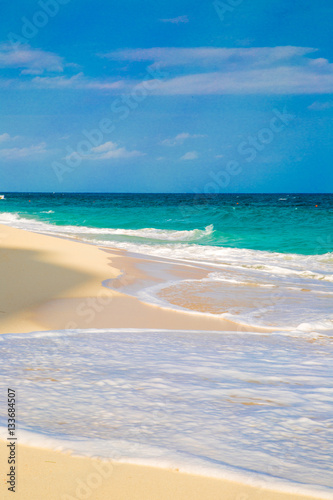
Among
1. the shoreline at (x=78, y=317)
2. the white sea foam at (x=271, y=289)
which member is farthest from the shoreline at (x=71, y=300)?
the white sea foam at (x=271, y=289)

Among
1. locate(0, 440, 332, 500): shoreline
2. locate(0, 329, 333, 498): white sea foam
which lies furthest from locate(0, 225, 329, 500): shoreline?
locate(0, 329, 333, 498): white sea foam

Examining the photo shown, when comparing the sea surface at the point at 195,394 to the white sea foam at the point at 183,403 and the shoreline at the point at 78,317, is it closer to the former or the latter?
the white sea foam at the point at 183,403

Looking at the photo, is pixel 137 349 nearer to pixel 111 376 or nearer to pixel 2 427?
pixel 111 376

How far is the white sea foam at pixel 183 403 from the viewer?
101 inches

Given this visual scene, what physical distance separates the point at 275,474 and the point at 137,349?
Result: 2.67 metres

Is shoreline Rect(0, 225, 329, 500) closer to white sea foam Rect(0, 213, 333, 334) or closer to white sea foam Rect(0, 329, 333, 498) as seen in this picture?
white sea foam Rect(0, 329, 333, 498)

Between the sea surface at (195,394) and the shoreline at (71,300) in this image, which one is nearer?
the sea surface at (195,394)

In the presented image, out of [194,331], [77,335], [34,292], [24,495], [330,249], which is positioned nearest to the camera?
[24,495]

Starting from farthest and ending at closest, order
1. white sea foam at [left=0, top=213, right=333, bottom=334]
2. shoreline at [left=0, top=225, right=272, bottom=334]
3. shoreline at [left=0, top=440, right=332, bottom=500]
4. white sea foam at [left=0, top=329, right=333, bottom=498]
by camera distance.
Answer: white sea foam at [left=0, top=213, right=333, bottom=334] < shoreline at [left=0, top=225, right=272, bottom=334] < white sea foam at [left=0, top=329, right=333, bottom=498] < shoreline at [left=0, top=440, right=332, bottom=500]

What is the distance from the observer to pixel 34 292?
8094 mm

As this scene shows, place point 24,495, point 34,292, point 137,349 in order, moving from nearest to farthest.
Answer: point 24,495 < point 137,349 < point 34,292

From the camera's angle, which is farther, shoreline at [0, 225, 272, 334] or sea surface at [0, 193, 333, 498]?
shoreline at [0, 225, 272, 334]

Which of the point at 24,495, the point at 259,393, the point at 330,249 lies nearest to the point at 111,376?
the point at 259,393

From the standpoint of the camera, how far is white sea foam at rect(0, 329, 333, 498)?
2570 millimetres
